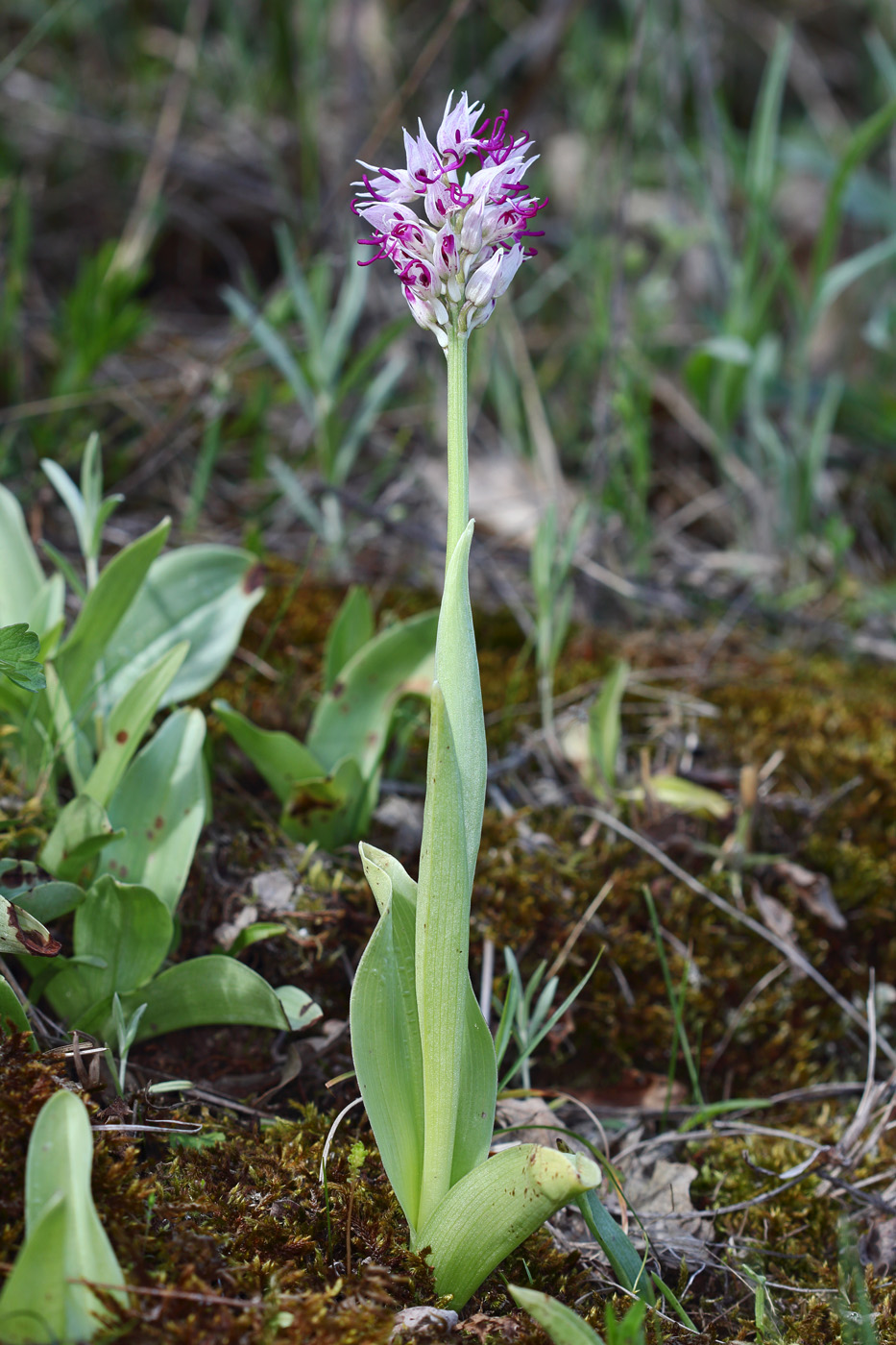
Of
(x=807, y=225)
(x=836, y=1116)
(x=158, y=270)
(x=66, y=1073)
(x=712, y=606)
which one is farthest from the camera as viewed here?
(x=807, y=225)

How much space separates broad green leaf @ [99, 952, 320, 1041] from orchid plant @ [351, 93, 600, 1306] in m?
0.23

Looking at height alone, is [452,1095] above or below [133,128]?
below

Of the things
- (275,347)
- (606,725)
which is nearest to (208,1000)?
(606,725)

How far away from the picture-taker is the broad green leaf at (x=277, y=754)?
170cm

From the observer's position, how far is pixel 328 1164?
1.32 meters

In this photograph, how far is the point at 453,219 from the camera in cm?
115

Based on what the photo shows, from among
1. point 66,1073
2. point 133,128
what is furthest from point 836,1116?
point 133,128

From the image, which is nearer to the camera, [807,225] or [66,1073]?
[66,1073]

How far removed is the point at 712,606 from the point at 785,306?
2.31m

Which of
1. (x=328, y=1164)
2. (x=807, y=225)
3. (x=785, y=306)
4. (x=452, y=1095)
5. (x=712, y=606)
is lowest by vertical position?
(x=328, y=1164)

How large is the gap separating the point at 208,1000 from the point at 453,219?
1.11 m

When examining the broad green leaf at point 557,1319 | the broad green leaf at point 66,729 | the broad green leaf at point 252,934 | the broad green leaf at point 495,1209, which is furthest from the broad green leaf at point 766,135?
the broad green leaf at point 557,1319

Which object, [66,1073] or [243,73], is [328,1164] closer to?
[66,1073]

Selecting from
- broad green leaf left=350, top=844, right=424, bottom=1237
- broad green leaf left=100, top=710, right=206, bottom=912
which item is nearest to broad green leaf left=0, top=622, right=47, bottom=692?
broad green leaf left=100, top=710, right=206, bottom=912
